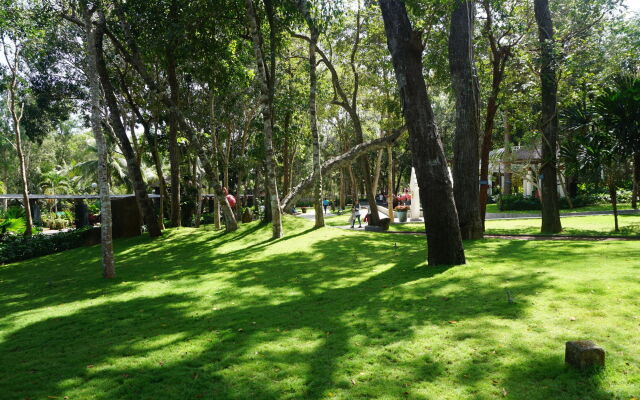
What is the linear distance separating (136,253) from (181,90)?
10.9 m

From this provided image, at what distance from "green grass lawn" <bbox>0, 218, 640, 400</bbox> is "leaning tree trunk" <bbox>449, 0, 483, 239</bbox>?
231cm

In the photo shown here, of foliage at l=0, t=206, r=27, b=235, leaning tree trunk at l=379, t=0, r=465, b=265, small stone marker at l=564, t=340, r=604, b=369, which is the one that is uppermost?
leaning tree trunk at l=379, t=0, r=465, b=265

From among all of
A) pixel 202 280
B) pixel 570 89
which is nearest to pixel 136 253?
pixel 202 280

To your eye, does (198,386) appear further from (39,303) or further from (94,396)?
(39,303)

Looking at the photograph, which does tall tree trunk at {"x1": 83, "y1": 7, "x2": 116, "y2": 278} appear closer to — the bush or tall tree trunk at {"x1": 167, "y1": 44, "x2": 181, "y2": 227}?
tall tree trunk at {"x1": 167, "y1": 44, "x2": 181, "y2": 227}

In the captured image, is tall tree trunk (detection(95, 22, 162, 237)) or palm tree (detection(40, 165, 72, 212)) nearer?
tall tree trunk (detection(95, 22, 162, 237))

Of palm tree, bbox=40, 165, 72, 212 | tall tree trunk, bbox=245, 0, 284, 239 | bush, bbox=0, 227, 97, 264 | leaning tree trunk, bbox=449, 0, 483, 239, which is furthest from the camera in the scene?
palm tree, bbox=40, 165, 72, 212

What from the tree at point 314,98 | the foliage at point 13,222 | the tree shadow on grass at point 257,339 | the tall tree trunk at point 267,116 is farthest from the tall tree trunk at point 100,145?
the foliage at point 13,222

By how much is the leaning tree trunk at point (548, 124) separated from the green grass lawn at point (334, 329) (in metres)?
5.08

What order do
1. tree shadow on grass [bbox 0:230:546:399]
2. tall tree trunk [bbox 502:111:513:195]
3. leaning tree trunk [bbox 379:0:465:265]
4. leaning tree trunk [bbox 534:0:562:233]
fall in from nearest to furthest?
tree shadow on grass [bbox 0:230:546:399]
leaning tree trunk [bbox 379:0:465:265]
leaning tree trunk [bbox 534:0:562:233]
tall tree trunk [bbox 502:111:513:195]

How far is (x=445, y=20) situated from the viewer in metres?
15.6

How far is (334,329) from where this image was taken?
547cm

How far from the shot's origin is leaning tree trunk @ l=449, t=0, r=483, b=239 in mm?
12148

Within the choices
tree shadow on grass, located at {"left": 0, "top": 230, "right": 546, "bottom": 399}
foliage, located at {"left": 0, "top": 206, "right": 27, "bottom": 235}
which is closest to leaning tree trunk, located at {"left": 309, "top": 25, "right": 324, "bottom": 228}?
tree shadow on grass, located at {"left": 0, "top": 230, "right": 546, "bottom": 399}
